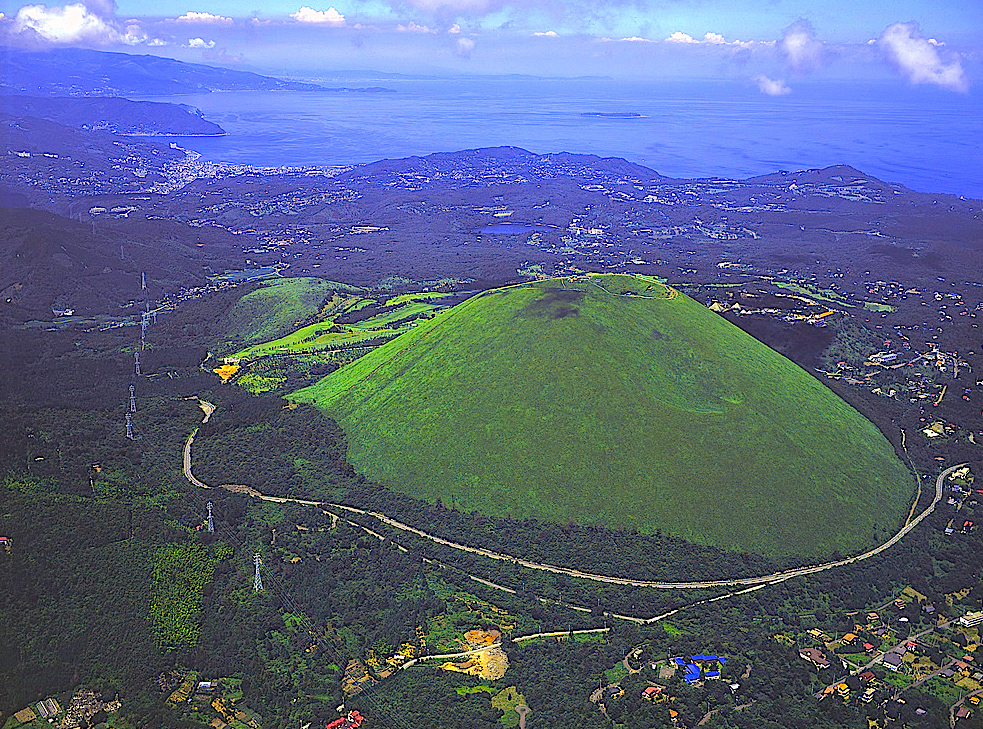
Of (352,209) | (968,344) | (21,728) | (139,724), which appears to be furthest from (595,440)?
(352,209)

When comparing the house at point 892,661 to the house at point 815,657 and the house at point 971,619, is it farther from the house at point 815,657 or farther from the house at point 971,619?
the house at point 971,619

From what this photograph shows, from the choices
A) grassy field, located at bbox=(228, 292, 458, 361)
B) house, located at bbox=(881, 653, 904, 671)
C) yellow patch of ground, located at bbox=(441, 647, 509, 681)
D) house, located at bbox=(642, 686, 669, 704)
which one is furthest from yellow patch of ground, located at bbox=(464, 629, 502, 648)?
grassy field, located at bbox=(228, 292, 458, 361)

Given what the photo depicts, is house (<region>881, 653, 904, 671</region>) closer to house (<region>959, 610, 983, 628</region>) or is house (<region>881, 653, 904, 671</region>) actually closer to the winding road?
house (<region>959, 610, 983, 628</region>)

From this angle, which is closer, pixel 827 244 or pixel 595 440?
pixel 595 440

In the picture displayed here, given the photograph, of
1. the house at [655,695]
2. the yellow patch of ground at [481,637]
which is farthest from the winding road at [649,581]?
the yellow patch of ground at [481,637]

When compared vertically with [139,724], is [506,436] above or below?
above

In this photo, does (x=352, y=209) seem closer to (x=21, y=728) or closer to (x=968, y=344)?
(x=968, y=344)

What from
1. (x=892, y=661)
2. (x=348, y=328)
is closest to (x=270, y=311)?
(x=348, y=328)
